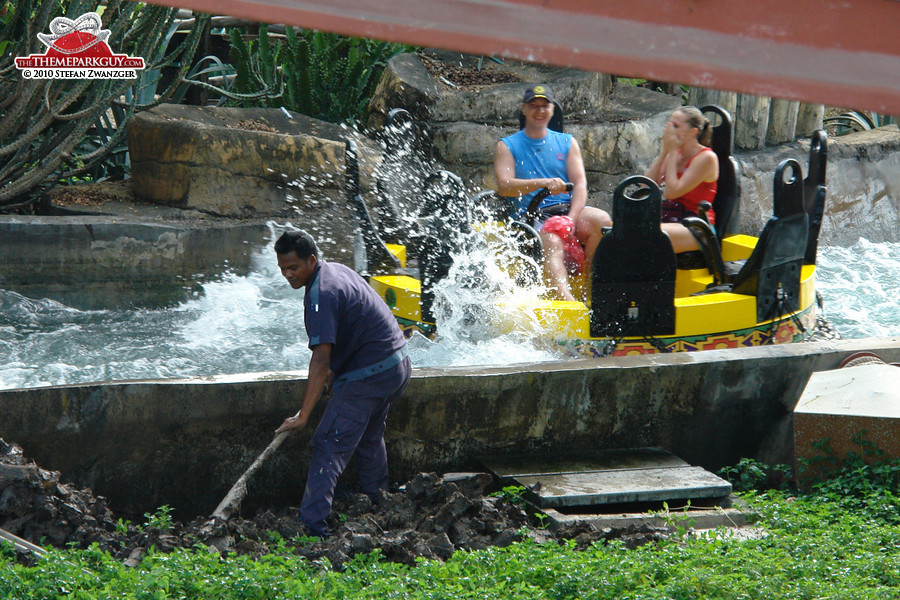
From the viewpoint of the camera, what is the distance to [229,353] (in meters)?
7.32

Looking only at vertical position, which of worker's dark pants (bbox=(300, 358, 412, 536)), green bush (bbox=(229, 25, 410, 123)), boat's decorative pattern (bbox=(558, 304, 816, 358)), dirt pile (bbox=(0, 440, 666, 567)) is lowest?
dirt pile (bbox=(0, 440, 666, 567))

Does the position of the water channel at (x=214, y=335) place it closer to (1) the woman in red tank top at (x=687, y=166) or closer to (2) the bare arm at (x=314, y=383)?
(1) the woman in red tank top at (x=687, y=166)

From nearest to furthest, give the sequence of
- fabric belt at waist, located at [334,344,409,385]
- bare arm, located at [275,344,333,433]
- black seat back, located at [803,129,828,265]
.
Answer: bare arm, located at [275,344,333,433] < fabric belt at waist, located at [334,344,409,385] < black seat back, located at [803,129,828,265]

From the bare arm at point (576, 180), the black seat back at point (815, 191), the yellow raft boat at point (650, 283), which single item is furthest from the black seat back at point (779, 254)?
the bare arm at point (576, 180)

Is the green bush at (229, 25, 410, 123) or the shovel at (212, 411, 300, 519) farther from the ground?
the green bush at (229, 25, 410, 123)

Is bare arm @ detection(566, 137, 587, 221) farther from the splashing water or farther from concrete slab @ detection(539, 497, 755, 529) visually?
the splashing water

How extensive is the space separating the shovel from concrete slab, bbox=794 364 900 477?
2506mm

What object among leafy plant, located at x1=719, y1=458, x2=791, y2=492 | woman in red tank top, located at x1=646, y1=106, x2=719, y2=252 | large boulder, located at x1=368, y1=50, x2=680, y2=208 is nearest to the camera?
leafy plant, located at x1=719, y1=458, x2=791, y2=492

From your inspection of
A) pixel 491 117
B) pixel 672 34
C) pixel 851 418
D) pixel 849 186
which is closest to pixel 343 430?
pixel 851 418

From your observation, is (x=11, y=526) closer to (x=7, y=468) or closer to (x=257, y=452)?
(x=7, y=468)

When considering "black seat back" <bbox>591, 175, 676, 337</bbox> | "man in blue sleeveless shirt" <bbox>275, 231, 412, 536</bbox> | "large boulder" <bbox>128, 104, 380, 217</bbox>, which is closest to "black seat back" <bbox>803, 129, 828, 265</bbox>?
"black seat back" <bbox>591, 175, 676, 337</bbox>

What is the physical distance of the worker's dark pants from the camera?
4.38m

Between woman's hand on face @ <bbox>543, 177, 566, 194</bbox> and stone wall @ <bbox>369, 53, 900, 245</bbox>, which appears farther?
stone wall @ <bbox>369, 53, 900, 245</bbox>

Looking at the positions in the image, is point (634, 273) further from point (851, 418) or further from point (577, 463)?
point (851, 418)
